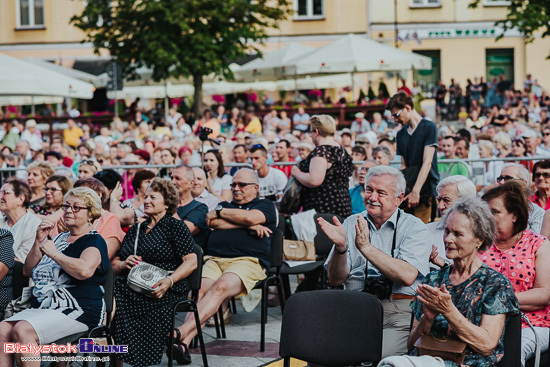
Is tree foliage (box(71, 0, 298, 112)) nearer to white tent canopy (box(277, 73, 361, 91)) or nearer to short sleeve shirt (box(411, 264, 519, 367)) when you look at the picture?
white tent canopy (box(277, 73, 361, 91))

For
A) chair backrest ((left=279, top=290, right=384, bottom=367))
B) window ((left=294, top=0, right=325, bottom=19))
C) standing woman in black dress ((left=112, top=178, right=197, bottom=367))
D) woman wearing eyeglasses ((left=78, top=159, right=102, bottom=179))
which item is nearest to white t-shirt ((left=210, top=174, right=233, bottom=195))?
woman wearing eyeglasses ((left=78, top=159, right=102, bottom=179))

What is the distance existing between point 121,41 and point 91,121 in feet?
8.40

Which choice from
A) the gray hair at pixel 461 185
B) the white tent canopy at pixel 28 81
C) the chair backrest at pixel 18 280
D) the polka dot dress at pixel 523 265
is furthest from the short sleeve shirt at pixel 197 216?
the white tent canopy at pixel 28 81

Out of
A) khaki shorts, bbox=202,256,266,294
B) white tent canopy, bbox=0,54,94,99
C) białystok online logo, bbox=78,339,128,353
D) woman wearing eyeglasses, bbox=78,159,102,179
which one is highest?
white tent canopy, bbox=0,54,94,99

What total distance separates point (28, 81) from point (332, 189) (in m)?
9.34

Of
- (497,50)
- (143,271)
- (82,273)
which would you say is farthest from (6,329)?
(497,50)

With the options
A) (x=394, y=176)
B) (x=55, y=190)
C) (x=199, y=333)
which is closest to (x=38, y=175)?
(x=55, y=190)

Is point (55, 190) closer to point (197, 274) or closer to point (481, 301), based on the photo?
point (197, 274)

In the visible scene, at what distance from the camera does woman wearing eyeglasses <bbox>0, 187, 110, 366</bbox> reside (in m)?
6.43

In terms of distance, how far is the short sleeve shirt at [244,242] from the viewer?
8.23 m

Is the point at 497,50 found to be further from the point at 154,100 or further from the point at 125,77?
the point at 125,77

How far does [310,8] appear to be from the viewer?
38281 millimetres

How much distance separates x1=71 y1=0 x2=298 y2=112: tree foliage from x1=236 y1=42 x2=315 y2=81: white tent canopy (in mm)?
682

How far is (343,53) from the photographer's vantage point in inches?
928
